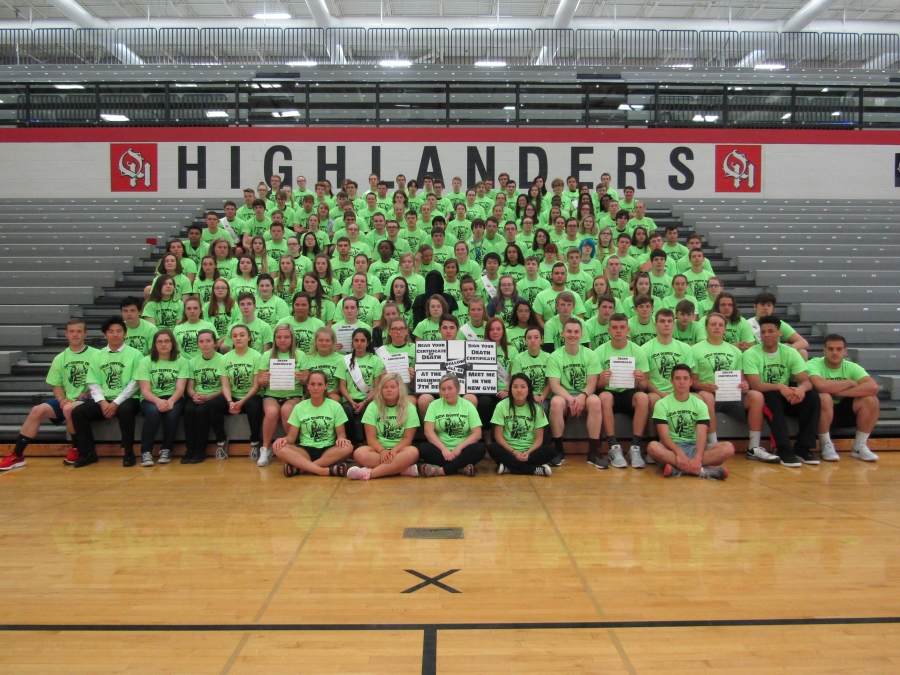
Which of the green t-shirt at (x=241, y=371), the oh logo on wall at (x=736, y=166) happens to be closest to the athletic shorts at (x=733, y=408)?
the green t-shirt at (x=241, y=371)

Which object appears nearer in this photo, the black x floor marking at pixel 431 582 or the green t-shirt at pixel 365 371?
the black x floor marking at pixel 431 582

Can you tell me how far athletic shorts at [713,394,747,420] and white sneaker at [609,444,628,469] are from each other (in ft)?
4.15

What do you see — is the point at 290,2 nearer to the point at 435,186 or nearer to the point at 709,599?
the point at 435,186

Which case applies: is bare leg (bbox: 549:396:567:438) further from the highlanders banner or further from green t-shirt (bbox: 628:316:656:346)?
the highlanders banner

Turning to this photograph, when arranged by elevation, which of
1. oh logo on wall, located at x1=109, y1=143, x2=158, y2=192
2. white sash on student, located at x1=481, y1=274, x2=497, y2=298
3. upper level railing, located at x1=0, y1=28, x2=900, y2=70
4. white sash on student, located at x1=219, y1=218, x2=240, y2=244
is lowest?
white sash on student, located at x1=481, y1=274, x2=497, y2=298

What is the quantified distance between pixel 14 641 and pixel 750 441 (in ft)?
20.4

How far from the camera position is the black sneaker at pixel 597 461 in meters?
6.23

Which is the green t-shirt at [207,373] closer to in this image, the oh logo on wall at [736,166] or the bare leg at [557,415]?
the bare leg at [557,415]

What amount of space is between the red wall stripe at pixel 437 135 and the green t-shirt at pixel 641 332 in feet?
27.7

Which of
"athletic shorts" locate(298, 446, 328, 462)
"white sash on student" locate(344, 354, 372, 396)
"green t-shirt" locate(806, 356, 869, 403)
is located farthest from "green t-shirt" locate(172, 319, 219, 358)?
"green t-shirt" locate(806, 356, 869, 403)

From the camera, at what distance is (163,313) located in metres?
7.87

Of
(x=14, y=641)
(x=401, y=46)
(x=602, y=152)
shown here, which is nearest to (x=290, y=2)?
(x=401, y=46)

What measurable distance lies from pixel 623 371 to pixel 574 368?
0.48 meters

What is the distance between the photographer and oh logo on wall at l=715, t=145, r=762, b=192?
47.9 ft
